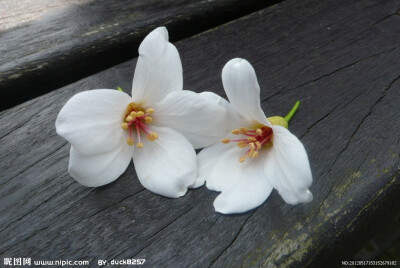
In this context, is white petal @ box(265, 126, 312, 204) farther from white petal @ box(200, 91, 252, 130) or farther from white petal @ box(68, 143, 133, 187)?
white petal @ box(68, 143, 133, 187)

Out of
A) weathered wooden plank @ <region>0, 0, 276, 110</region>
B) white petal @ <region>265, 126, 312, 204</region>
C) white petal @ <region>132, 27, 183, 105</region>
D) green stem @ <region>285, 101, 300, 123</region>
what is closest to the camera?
white petal @ <region>265, 126, 312, 204</region>

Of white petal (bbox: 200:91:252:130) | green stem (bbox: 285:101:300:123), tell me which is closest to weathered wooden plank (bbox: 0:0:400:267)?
green stem (bbox: 285:101:300:123)

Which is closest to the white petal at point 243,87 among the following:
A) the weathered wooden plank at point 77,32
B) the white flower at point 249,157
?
the white flower at point 249,157

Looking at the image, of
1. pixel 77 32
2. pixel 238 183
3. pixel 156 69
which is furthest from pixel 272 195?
pixel 77 32

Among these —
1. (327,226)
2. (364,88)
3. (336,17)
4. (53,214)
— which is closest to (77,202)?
(53,214)

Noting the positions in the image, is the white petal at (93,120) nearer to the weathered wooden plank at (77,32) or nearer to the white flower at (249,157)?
the white flower at (249,157)

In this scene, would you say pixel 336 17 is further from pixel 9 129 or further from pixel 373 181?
pixel 9 129
